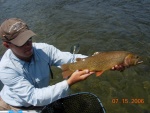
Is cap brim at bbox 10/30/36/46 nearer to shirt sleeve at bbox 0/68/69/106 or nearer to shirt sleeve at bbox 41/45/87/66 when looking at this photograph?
shirt sleeve at bbox 0/68/69/106

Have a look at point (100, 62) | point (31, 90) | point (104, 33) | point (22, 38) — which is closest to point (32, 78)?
point (31, 90)

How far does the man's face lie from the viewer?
144 inches

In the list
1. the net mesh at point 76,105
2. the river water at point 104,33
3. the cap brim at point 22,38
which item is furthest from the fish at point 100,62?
the river water at point 104,33

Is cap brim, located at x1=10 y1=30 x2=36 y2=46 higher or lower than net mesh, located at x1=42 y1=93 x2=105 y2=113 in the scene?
higher

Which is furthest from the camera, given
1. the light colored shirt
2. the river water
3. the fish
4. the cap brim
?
the river water

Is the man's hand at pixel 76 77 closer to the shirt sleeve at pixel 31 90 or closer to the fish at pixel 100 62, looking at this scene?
the shirt sleeve at pixel 31 90

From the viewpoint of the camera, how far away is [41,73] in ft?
13.5

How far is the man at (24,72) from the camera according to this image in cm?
363

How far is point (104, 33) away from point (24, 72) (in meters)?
6.03

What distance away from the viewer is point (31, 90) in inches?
145

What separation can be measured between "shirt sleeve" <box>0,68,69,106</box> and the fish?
342 mm
